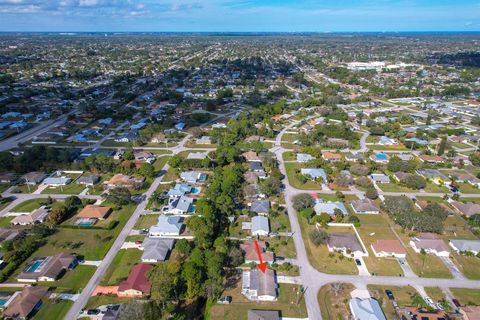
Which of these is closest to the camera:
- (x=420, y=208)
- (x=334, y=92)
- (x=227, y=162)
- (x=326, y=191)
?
(x=420, y=208)

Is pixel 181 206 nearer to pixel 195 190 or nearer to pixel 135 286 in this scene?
pixel 195 190

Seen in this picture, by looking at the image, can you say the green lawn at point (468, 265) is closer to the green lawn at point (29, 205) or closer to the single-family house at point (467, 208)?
the single-family house at point (467, 208)

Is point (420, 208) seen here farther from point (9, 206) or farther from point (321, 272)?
point (9, 206)

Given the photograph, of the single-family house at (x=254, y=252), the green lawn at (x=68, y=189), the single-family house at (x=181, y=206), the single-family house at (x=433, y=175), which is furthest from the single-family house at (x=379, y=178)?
the green lawn at (x=68, y=189)

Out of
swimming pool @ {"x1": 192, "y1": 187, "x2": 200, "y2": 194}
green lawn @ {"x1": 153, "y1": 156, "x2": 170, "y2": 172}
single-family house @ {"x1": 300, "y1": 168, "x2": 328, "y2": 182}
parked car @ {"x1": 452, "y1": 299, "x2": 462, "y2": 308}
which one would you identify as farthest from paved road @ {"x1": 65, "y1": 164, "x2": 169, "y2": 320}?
parked car @ {"x1": 452, "y1": 299, "x2": 462, "y2": 308}

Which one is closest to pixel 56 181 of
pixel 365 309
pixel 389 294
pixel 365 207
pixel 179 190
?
pixel 179 190

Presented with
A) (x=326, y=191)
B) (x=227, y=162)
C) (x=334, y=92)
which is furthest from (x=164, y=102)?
(x=326, y=191)
